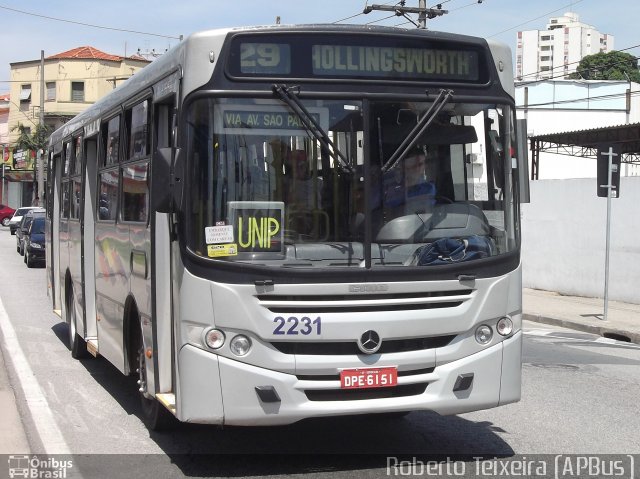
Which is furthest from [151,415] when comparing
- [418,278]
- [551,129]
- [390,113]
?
[551,129]

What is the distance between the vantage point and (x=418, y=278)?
20.2 ft

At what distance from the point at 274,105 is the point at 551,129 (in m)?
47.6

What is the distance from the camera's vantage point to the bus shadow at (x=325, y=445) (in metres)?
6.49

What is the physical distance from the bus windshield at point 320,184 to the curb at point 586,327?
9816 mm

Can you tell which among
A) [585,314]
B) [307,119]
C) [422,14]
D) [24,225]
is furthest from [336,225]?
[24,225]

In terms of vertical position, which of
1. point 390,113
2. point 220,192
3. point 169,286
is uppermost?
point 390,113

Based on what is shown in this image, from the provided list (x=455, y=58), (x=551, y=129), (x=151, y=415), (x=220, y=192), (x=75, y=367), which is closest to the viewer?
(x=220, y=192)

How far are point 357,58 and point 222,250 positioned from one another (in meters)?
1.61

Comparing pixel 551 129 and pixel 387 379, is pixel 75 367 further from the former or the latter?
pixel 551 129

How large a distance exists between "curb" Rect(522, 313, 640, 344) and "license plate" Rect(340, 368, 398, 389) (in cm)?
1018

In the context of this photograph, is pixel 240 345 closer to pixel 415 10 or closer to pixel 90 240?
pixel 90 240

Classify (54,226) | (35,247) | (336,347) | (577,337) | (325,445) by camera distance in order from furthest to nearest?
(35,247)
(577,337)
(54,226)
(325,445)
(336,347)

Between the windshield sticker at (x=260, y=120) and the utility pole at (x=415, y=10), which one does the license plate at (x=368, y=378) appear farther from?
the utility pole at (x=415, y=10)

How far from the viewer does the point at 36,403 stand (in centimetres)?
881
